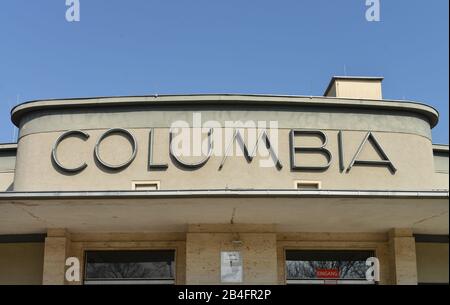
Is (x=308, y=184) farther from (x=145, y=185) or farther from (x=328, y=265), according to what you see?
(x=145, y=185)

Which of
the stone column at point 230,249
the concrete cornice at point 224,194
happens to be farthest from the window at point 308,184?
the concrete cornice at point 224,194

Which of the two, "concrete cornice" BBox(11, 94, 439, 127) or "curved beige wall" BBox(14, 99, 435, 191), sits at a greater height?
"concrete cornice" BBox(11, 94, 439, 127)

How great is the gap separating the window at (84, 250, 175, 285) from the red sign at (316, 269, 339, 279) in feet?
11.6

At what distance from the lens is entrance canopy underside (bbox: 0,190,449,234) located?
35.1 feet

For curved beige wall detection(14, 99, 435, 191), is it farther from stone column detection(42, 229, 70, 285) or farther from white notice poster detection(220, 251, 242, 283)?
white notice poster detection(220, 251, 242, 283)

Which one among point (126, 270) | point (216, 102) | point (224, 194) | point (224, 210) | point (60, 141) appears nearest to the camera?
point (224, 194)

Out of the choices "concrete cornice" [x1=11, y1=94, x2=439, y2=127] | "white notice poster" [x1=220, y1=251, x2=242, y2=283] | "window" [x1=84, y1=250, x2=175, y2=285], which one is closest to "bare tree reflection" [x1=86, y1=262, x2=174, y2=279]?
"window" [x1=84, y1=250, x2=175, y2=285]

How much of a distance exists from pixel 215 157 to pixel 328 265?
12.4ft

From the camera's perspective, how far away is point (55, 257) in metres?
13.3

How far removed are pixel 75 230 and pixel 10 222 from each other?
1.48 m

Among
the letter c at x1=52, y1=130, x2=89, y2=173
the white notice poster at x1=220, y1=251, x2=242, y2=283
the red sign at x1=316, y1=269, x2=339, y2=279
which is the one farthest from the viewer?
the letter c at x1=52, y1=130, x2=89, y2=173

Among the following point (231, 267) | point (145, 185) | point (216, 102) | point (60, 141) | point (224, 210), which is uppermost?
point (216, 102)

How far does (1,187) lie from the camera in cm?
1658

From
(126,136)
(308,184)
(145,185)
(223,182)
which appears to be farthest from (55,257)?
(308,184)
